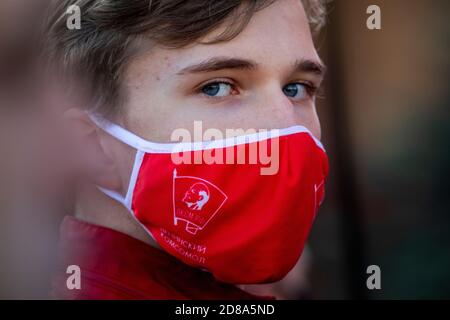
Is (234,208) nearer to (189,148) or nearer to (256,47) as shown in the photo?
(189,148)

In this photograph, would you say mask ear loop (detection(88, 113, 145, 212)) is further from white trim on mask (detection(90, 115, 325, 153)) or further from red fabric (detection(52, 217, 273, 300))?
red fabric (detection(52, 217, 273, 300))

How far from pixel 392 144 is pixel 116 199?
1.77 metres

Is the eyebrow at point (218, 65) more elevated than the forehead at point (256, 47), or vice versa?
the forehead at point (256, 47)

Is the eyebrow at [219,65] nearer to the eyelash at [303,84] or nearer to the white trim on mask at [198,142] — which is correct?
the eyelash at [303,84]

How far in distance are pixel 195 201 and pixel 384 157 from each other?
1.74m

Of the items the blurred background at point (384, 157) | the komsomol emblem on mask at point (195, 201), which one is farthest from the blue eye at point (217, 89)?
the blurred background at point (384, 157)

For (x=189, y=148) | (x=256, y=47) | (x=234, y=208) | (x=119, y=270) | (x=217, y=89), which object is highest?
(x=256, y=47)

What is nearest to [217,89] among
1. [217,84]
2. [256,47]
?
[217,84]

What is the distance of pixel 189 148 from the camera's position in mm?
1796

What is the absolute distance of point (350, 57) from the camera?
3.18m

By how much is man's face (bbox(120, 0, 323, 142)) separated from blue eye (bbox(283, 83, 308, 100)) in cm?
11

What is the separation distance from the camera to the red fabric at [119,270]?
1.87m
